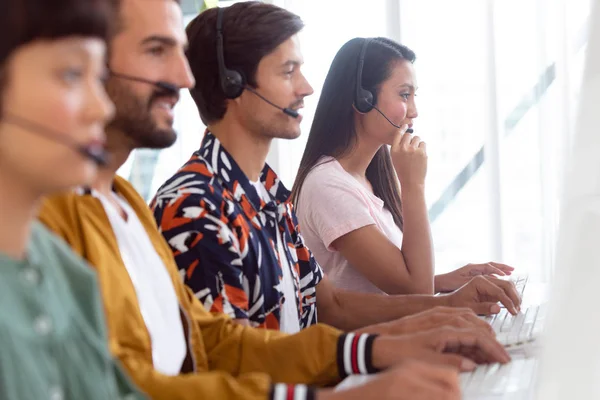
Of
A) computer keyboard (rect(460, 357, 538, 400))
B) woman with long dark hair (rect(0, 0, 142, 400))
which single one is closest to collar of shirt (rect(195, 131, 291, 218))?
computer keyboard (rect(460, 357, 538, 400))

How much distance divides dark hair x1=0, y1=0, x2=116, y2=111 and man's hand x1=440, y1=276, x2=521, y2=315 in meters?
1.06

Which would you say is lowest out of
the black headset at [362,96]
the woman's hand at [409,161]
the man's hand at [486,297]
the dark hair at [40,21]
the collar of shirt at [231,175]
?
the man's hand at [486,297]

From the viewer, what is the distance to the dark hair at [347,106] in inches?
86.2

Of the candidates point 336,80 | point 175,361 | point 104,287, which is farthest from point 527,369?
point 336,80

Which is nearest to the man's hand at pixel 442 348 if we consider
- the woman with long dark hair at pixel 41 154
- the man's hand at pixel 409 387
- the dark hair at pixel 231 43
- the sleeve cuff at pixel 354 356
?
the sleeve cuff at pixel 354 356

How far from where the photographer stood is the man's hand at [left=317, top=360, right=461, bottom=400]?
90cm

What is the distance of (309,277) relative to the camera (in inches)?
66.1

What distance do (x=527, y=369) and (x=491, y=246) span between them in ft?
8.23

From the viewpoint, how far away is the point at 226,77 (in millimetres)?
1599

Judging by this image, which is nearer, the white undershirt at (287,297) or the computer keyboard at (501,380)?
the computer keyboard at (501,380)

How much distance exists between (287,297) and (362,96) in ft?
2.64

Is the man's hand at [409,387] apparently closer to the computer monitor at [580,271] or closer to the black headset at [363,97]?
the computer monitor at [580,271]

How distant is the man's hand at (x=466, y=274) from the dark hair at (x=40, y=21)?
1467mm

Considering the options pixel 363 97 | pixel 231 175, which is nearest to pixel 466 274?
pixel 363 97
